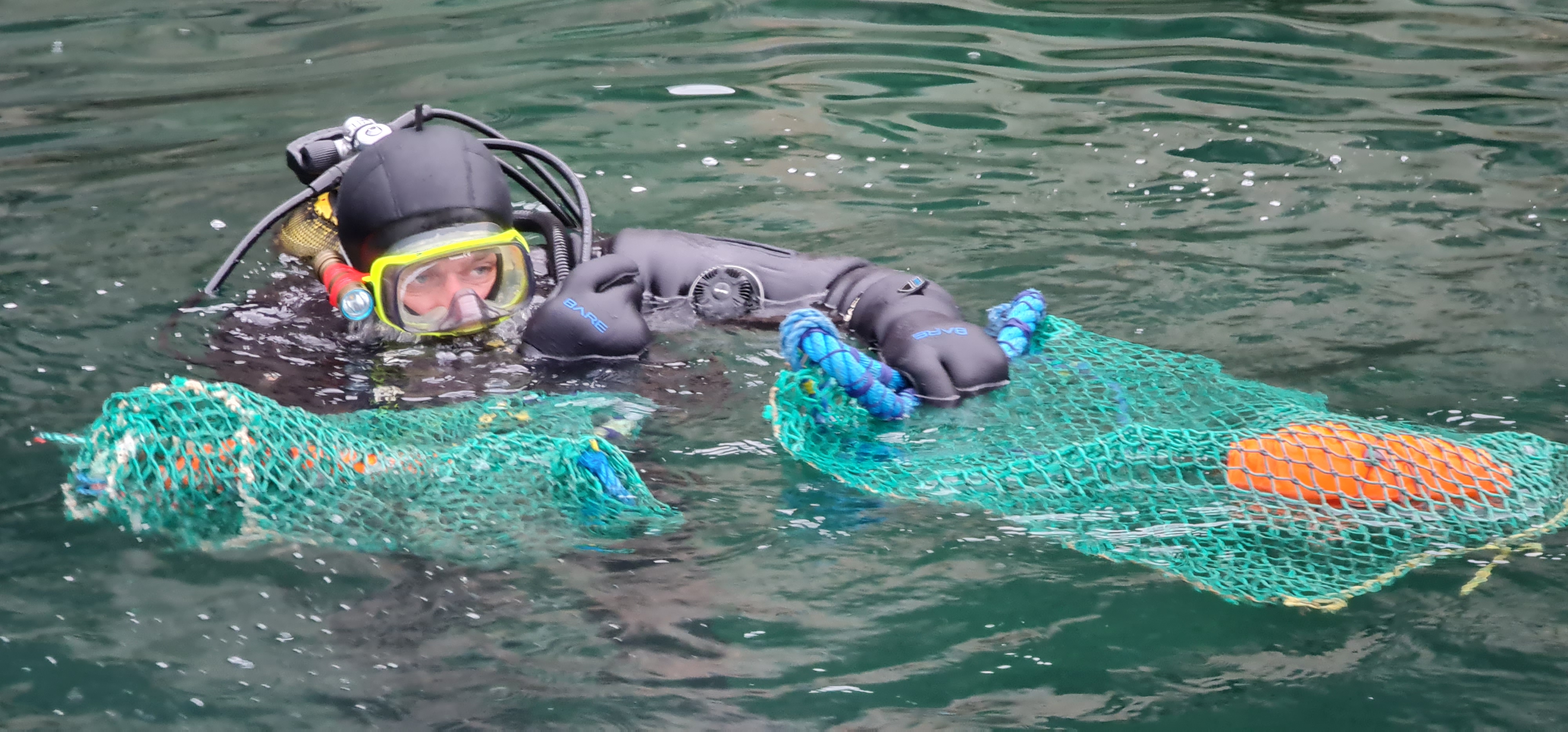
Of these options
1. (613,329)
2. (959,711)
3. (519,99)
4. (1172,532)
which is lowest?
(959,711)

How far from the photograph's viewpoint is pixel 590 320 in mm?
3812

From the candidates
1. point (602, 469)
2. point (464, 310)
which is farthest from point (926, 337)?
point (464, 310)

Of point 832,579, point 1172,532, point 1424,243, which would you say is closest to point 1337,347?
A: point 1424,243

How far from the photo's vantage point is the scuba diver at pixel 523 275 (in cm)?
373

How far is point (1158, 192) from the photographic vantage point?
585cm

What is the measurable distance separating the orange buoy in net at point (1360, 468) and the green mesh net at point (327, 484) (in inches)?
57.4

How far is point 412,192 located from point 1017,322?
183cm

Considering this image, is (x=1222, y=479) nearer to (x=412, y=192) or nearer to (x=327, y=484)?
(x=327, y=484)

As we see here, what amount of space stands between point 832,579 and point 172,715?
4.65 feet

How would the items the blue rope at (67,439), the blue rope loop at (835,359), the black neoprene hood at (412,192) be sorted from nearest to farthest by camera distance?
the blue rope at (67,439) < the blue rope loop at (835,359) < the black neoprene hood at (412,192)

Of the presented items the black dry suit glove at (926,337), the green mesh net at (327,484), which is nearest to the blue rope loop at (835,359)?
the black dry suit glove at (926,337)

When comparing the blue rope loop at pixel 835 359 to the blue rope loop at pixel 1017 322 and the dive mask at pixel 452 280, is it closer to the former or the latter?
the blue rope loop at pixel 1017 322

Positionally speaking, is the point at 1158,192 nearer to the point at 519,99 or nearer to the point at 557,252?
the point at 557,252

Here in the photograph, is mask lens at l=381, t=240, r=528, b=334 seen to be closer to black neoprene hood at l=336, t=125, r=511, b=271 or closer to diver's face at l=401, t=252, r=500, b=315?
diver's face at l=401, t=252, r=500, b=315
